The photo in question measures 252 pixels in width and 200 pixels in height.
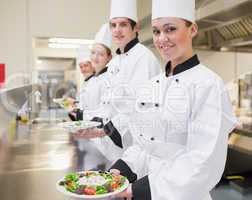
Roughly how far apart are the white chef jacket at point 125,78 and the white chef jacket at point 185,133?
0.37m

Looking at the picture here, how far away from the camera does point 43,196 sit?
0.95m

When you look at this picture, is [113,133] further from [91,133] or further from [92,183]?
[92,183]

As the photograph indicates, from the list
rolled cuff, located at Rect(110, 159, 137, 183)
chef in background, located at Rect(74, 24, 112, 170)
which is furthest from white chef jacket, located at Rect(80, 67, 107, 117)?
rolled cuff, located at Rect(110, 159, 137, 183)

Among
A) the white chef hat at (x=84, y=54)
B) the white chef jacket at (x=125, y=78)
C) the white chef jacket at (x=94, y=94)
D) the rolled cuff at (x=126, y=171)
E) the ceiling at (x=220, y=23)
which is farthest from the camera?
the white chef hat at (x=84, y=54)

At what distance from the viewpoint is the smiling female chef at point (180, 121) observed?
0.75 metres

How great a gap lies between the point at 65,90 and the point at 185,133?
374 cm

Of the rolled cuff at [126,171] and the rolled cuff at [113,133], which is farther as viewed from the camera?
the rolled cuff at [113,133]

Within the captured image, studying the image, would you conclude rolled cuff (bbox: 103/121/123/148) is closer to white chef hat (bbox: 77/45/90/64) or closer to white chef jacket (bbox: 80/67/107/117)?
white chef jacket (bbox: 80/67/107/117)

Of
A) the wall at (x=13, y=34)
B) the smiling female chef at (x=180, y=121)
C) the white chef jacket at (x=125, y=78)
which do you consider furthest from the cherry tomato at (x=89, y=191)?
the wall at (x=13, y=34)

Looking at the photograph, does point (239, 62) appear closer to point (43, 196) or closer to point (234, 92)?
point (234, 92)

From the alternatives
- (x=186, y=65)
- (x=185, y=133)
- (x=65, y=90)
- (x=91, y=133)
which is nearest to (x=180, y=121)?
(x=185, y=133)

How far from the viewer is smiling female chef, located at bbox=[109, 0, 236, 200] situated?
75 centimetres

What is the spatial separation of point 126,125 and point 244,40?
159 centimetres

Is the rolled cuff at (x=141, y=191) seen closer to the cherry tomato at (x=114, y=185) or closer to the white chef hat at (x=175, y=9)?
the cherry tomato at (x=114, y=185)
